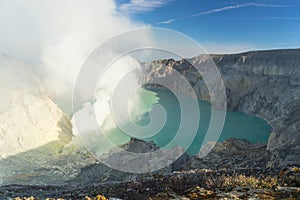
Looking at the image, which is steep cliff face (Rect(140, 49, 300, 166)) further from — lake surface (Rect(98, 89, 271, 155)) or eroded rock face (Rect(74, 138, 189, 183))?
eroded rock face (Rect(74, 138, 189, 183))

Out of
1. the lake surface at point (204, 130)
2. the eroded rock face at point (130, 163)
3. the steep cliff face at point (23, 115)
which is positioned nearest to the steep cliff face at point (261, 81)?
the lake surface at point (204, 130)

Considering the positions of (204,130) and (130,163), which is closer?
(130,163)

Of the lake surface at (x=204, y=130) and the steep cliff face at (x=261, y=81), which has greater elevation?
the steep cliff face at (x=261, y=81)

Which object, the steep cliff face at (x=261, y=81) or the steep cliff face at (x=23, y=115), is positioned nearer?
the steep cliff face at (x=23, y=115)

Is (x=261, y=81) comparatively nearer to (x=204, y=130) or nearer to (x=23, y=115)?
(x=204, y=130)

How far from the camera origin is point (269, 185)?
651 cm

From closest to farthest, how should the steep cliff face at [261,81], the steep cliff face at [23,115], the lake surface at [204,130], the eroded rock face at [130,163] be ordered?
the eroded rock face at [130,163], the steep cliff face at [23,115], the lake surface at [204,130], the steep cliff face at [261,81]

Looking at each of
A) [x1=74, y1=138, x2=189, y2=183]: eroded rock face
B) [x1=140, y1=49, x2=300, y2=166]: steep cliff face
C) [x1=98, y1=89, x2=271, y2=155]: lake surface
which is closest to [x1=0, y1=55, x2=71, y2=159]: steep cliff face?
[x1=98, y1=89, x2=271, y2=155]: lake surface

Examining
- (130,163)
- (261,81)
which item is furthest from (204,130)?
(261,81)

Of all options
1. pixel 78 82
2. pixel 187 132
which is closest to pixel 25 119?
pixel 187 132

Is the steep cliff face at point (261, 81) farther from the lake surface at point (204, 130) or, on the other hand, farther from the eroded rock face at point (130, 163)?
the eroded rock face at point (130, 163)

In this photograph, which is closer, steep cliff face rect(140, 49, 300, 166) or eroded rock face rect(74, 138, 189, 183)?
eroded rock face rect(74, 138, 189, 183)

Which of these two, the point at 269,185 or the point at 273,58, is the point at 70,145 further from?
the point at 273,58

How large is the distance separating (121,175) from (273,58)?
72298 millimetres
